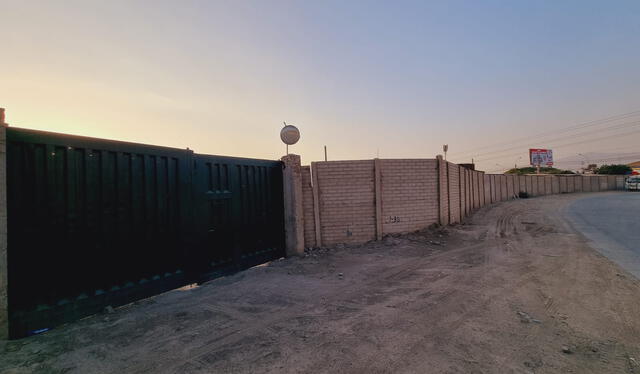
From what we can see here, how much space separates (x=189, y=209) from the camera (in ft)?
16.2

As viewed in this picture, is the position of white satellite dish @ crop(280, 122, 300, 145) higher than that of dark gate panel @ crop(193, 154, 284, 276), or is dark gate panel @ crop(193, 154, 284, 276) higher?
white satellite dish @ crop(280, 122, 300, 145)

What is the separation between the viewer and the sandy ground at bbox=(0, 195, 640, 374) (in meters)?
2.60

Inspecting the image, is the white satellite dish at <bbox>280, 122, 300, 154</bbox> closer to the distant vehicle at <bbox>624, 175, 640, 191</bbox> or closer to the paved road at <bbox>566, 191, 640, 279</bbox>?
the paved road at <bbox>566, 191, 640, 279</bbox>

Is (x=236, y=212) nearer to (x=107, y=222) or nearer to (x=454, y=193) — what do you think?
(x=107, y=222)

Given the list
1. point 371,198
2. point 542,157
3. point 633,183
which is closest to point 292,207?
point 371,198

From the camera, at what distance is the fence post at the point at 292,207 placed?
696 cm

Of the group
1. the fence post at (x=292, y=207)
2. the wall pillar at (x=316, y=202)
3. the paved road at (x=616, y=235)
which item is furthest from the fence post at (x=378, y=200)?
the paved road at (x=616, y=235)

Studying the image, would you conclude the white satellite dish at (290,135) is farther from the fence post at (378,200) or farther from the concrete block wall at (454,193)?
the concrete block wall at (454,193)

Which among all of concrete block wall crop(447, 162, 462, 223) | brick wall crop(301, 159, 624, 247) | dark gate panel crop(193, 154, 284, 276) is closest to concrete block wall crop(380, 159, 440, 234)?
brick wall crop(301, 159, 624, 247)

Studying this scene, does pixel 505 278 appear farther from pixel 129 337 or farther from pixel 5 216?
pixel 5 216

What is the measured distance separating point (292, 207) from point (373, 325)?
160 inches

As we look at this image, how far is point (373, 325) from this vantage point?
10.8 feet

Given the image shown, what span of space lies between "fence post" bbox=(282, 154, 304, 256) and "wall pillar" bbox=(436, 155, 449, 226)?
4.72 metres

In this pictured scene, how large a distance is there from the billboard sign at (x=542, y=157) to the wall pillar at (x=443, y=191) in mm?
55967
